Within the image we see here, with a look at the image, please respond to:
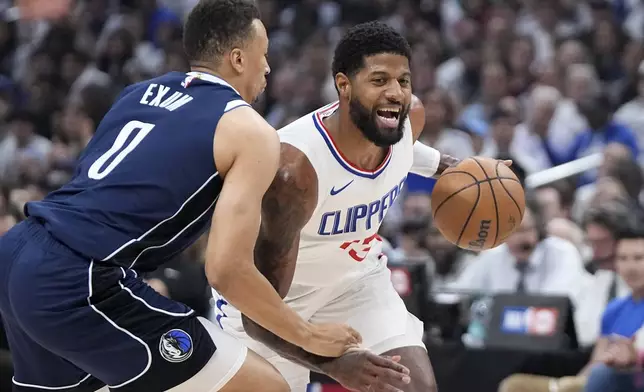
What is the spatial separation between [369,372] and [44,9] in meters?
11.1

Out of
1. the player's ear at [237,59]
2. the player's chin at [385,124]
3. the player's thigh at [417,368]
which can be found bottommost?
the player's thigh at [417,368]

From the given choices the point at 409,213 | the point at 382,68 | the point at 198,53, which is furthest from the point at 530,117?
the point at 198,53

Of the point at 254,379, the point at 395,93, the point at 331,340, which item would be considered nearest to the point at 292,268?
the point at 331,340

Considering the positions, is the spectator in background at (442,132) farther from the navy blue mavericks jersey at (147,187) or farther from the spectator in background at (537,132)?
the navy blue mavericks jersey at (147,187)

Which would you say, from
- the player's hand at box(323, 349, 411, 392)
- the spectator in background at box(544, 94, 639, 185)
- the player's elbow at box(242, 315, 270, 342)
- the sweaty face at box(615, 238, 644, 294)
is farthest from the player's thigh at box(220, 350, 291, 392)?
the spectator in background at box(544, 94, 639, 185)

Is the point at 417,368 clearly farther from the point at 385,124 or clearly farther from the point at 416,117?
the point at 416,117

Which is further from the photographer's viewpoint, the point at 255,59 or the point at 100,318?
the point at 255,59

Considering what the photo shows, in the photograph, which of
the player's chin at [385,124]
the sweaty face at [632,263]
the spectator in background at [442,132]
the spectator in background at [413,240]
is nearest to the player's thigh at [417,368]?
the player's chin at [385,124]

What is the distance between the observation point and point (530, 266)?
7.88 meters

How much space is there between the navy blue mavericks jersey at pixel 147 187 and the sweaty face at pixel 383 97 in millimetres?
830

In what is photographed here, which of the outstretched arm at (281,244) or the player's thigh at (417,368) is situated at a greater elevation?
the outstretched arm at (281,244)

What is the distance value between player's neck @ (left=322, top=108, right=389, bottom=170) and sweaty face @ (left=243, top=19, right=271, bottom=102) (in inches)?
27.8

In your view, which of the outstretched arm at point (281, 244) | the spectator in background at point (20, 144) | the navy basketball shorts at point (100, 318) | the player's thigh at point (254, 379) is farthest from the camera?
the spectator in background at point (20, 144)

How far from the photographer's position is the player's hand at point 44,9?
14.2 metres
